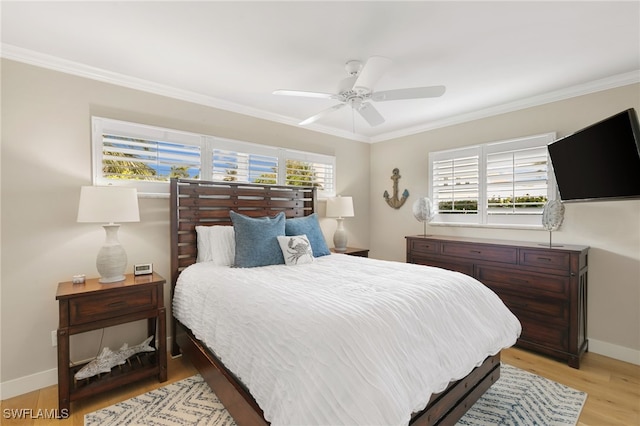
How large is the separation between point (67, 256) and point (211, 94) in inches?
78.2

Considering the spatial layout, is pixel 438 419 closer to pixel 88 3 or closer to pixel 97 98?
pixel 88 3

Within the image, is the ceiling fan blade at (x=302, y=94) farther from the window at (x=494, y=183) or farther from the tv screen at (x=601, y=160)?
the window at (x=494, y=183)

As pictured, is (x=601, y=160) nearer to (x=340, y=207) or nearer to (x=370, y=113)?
(x=370, y=113)

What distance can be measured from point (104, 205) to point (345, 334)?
6.66ft

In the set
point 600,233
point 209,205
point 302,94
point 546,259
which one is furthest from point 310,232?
point 600,233

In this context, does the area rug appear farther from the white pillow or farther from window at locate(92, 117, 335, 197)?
window at locate(92, 117, 335, 197)

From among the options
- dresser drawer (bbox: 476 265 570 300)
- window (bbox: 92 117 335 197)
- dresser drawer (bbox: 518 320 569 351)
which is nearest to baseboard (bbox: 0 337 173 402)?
window (bbox: 92 117 335 197)

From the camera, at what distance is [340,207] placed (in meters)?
4.09

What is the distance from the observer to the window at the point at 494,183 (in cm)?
321

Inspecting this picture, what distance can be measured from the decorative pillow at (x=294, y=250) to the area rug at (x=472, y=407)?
3.98ft

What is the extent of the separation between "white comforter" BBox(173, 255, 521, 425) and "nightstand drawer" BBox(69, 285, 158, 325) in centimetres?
30

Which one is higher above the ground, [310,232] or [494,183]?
[494,183]

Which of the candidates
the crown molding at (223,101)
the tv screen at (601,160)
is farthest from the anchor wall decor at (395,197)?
the tv screen at (601,160)

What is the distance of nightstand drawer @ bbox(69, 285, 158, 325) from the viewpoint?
208 centimetres
